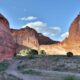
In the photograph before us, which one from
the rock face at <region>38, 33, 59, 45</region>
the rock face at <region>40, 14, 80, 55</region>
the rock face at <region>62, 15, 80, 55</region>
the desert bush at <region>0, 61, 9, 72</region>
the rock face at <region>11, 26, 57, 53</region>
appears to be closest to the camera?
the desert bush at <region>0, 61, 9, 72</region>

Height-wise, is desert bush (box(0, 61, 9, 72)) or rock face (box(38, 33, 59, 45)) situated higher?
rock face (box(38, 33, 59, 45))

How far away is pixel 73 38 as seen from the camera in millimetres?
40969

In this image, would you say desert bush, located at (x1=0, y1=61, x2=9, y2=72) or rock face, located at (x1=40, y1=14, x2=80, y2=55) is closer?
desert bush, located at (x1=0, y1=61, x2=9, y2=72)

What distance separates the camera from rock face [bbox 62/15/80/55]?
130ft

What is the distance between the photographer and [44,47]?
1585 inches

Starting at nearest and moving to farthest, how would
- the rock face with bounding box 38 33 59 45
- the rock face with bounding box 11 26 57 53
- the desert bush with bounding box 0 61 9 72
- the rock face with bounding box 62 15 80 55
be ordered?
the desert bush with bounding box 0 61 9 72, the rock face with bounding box 62 15 80 55, the rock face with bounding box 11 26 57 53, the rock face with bounding box 38 33 59 45

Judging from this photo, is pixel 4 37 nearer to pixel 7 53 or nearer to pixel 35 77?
pixel 7 53

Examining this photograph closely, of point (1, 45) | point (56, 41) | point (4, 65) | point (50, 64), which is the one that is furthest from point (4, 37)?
point (56, 41)

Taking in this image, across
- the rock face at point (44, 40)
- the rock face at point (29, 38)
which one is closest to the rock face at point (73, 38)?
the rock face at point (44, 40)

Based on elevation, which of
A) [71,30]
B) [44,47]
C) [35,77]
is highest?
[71,30]

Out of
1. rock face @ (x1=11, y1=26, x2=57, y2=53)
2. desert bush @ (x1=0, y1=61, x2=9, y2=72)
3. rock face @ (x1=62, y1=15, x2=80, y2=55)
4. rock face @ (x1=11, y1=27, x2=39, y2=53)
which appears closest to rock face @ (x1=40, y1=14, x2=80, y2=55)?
rock face @ (x1=62, y1=15, x2=80, y2=55)

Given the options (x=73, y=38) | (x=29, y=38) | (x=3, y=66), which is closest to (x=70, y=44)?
(x=73, y=38)

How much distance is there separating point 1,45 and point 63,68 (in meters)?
7.38

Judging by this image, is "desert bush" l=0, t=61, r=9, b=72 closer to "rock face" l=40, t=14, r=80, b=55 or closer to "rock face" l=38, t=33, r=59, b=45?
"rock face" l=40, t=14, r=80, b=55
